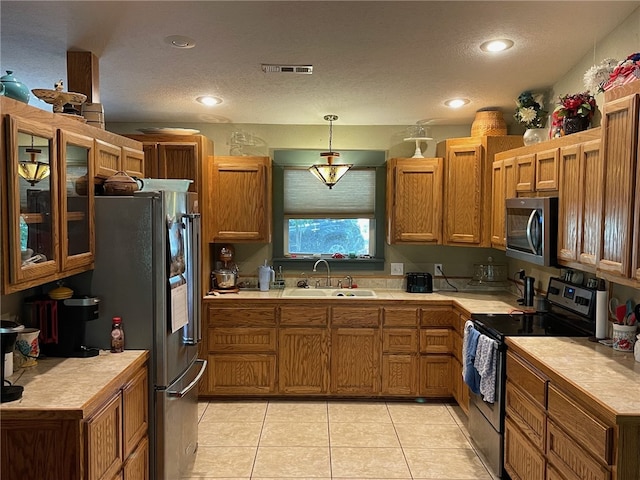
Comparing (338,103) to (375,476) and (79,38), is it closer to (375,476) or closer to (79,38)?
(79,38)

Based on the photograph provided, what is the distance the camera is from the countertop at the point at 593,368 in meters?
2.02

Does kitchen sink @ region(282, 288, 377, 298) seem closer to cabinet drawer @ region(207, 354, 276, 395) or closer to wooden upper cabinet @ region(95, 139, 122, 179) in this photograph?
cabinet drawer @ region(207, 354, 276, 395)

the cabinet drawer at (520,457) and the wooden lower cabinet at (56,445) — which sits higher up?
the wooden lower cabinet at (56,445)

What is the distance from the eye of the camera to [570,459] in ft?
7.42

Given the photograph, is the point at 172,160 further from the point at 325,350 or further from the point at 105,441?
the point at 105,441

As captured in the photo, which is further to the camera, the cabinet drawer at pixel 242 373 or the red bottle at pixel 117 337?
the cabinet drawer at pixel 242 373

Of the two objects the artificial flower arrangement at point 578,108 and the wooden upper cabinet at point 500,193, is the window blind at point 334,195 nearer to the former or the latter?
the wooden upper cabinet at point 500,193

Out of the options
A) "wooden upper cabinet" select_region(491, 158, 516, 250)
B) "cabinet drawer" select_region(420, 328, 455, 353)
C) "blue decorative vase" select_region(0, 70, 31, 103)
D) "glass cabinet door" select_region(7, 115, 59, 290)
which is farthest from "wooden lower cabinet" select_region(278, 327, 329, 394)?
"blue decorative vase" select_region(0, 70, 31, 103)

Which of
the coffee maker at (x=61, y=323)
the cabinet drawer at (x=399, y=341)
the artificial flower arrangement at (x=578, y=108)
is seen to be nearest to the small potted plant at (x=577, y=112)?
the artificial flower arrangement at (x=578, y=108)

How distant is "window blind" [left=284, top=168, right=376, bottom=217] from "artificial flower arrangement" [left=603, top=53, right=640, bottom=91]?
2.57m

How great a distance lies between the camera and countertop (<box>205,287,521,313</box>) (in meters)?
4.11

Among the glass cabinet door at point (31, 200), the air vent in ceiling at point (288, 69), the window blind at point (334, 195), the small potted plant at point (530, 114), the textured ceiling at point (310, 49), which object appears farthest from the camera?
the window blind at point (334, 195)

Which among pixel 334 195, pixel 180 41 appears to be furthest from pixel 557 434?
pixel 334 195

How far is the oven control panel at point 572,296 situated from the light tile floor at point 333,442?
44.9 inches
